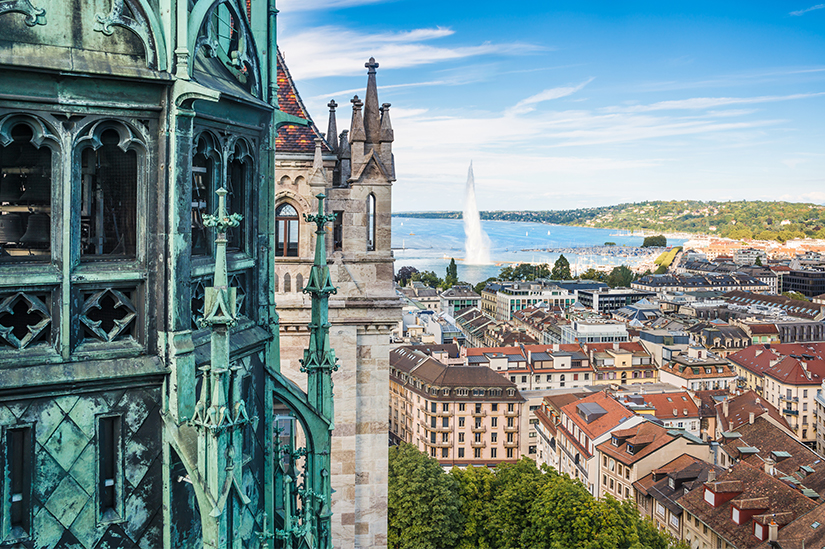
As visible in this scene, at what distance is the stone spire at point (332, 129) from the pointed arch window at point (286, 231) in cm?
279

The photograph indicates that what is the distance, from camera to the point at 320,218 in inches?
350

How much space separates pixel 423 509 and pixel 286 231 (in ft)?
106

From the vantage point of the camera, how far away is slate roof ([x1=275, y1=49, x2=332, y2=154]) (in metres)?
18.3

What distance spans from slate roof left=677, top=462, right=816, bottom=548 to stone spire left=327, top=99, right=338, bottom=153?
125 feet

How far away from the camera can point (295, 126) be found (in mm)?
18703

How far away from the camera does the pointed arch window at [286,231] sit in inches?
742

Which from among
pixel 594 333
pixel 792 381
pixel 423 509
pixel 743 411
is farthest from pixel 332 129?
pixel 594 333

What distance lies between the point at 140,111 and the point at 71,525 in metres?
3.03

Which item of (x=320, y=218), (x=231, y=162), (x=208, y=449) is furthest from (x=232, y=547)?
(x=320, y=218)

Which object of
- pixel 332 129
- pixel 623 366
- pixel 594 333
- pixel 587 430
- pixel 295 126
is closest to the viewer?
pixel 295 126

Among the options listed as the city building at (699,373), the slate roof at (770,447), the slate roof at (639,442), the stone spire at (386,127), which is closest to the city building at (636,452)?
the slate roof at (639,442)

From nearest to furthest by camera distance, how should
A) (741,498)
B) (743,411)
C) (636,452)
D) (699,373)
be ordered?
(741,498) → (636,452) → (743,411) → (699,373)

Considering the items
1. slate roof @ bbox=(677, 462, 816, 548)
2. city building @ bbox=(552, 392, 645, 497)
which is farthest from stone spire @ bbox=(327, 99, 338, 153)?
city building @ bbox=(552, 392, 645, 497)

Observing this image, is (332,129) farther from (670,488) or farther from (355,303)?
(670,488)
